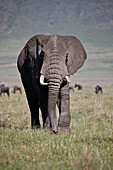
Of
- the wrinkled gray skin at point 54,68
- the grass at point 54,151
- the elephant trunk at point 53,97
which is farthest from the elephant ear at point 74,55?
the grass at point 54,151

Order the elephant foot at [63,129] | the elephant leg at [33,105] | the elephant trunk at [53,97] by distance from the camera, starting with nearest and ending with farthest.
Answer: the elephant trunk at [53,97]
the elephant foot at [63,129]
the elephant leg at [33,105]

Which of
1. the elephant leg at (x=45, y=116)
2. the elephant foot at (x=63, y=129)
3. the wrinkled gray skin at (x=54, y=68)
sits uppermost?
the wrinkled gray skin at (x=54, y=68)

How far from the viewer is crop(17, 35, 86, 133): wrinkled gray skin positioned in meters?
7.77

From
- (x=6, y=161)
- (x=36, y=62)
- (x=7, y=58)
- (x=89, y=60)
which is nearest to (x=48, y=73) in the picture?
(x=36, y=62)

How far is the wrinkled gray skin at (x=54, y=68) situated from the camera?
7.77m

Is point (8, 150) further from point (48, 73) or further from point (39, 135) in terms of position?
point (48, 73)

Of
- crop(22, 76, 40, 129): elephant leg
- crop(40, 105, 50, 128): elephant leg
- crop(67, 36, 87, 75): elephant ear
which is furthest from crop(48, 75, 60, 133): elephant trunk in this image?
crop(22, 76, 40, 129): elephant leg

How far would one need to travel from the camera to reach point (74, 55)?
893cm

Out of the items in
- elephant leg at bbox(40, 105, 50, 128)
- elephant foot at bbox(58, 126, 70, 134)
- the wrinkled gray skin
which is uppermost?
the wrinkled gray skin

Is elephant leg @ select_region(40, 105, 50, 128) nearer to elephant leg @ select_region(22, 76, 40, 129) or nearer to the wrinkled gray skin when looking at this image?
the wrinkled gray skin

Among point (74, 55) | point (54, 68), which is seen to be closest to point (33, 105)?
point (74, 55)

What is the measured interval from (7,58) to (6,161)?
551 ft

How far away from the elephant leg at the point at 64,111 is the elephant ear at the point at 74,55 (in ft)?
1.99

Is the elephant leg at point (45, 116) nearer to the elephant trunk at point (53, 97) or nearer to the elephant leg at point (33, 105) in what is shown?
the elephant trunk at point (53, 97)
